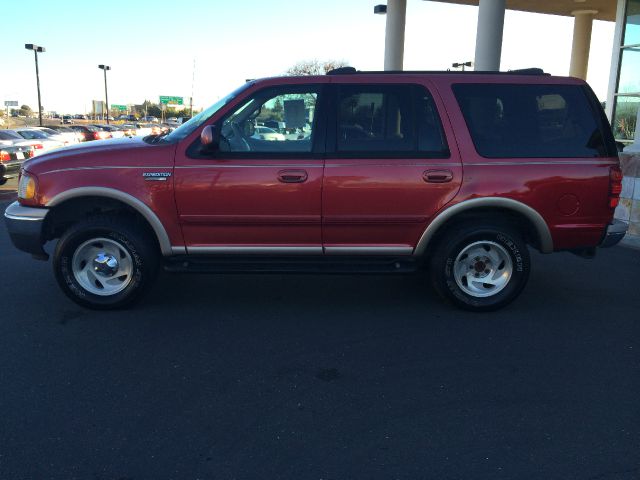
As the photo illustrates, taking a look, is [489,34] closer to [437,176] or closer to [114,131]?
[437,176]

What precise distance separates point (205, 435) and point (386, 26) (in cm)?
1857

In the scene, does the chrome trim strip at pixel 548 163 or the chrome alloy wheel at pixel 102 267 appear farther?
the chrome alloy wheel at pixel 102 267

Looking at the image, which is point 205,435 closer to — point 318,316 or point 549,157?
point 318,316

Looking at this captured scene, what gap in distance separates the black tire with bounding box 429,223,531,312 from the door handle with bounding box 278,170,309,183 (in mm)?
1366

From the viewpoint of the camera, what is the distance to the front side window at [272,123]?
4.73m

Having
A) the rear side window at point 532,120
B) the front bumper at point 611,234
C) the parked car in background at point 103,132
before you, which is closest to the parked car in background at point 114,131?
the parked car in background at point 103,132

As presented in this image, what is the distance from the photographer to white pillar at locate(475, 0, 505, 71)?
13.4 meters

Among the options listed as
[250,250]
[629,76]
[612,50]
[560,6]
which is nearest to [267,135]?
[250,250]

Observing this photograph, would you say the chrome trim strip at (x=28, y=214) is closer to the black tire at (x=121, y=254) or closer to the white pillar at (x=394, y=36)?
the black tire at (x=121, y=254)

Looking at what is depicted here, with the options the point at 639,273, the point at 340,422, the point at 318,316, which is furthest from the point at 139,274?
the point at 639,273

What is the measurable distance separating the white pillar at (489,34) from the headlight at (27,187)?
449 inches

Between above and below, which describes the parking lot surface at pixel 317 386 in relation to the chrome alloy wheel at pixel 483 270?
below

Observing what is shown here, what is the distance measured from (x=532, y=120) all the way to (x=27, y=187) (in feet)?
14.3

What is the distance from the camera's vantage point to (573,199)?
189 inches
